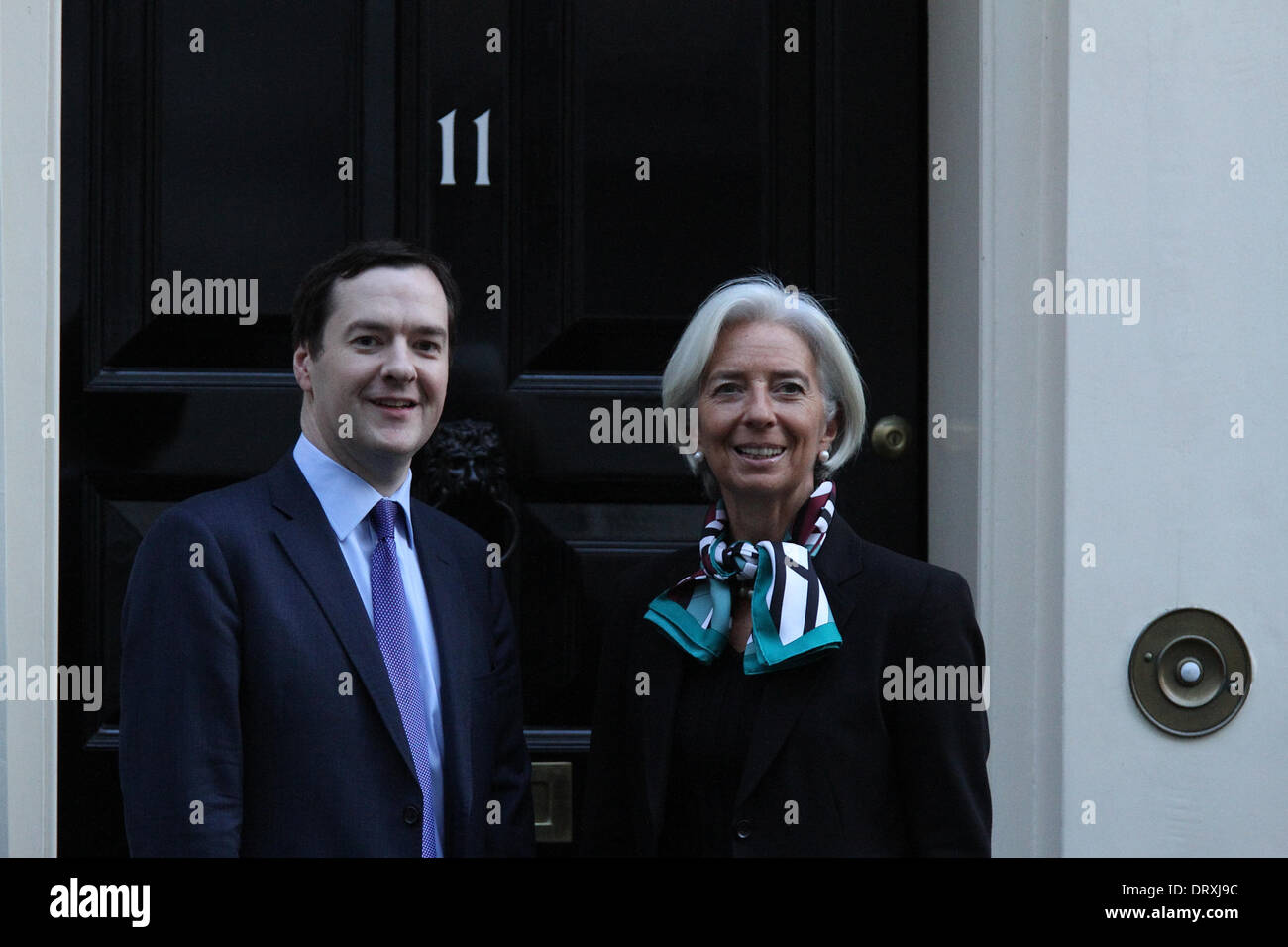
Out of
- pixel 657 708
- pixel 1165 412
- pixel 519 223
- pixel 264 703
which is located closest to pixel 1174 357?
pixel 1165 412

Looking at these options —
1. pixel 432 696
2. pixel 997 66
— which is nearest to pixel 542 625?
pixel 432 696

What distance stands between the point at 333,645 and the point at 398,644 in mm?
97

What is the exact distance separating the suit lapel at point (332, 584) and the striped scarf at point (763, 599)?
1.22 feet

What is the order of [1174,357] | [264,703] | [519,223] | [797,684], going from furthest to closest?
[519,223], [1174,357], [797,684], [264,703]

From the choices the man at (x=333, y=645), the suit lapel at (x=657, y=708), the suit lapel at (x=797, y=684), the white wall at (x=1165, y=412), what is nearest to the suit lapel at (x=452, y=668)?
the man at (x=333, y=645)

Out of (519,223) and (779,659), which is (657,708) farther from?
(519,223)

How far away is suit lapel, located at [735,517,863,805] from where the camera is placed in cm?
178

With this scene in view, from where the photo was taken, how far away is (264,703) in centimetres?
171

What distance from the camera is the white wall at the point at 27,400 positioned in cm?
220

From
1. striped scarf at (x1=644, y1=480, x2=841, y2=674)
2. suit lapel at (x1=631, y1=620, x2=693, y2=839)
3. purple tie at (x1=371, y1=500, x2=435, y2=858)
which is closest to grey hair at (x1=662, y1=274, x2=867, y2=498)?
striped scarf at (x1=644, y1=480, x2=841, y2=674)

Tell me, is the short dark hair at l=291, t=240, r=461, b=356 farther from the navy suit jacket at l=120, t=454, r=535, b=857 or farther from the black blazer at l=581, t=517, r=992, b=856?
the black blazer at l=581, t=517, r=992, b=856

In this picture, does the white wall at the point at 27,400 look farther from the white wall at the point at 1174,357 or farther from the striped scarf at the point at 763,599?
the white wall at the point at 1174,357

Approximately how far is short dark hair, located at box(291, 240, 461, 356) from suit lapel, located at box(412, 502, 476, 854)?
29cm

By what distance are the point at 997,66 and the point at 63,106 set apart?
1.53m
